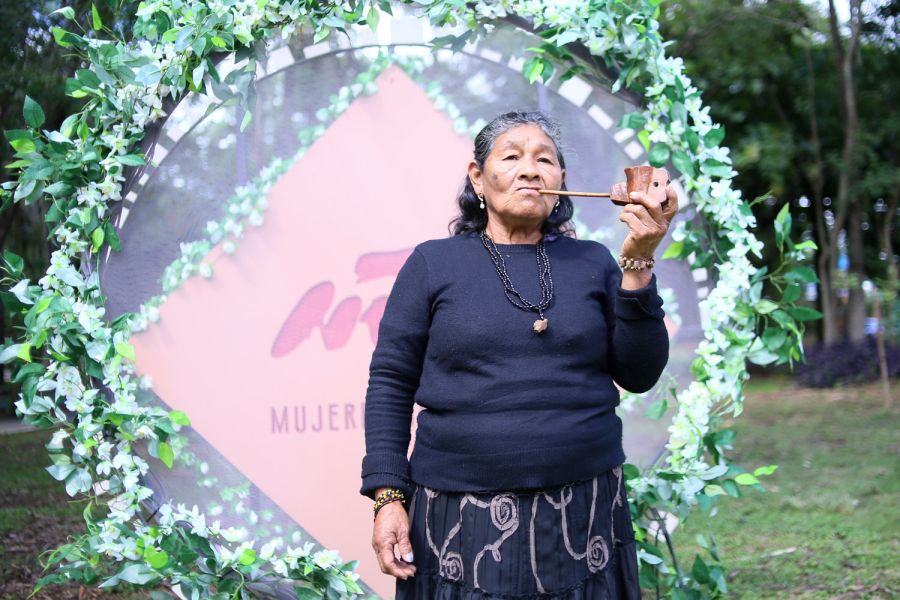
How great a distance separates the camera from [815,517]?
515cm

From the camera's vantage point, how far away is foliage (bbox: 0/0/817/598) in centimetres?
268

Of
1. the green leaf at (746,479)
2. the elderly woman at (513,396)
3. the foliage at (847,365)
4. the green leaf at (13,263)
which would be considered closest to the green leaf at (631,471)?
the green leaf at (746,479)

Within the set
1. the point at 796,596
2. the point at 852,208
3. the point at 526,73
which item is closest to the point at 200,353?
the point at 526,73

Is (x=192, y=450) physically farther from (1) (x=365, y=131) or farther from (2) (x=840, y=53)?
(2) (x=840, y=53)

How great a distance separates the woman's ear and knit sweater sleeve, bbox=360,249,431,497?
0.83 feet

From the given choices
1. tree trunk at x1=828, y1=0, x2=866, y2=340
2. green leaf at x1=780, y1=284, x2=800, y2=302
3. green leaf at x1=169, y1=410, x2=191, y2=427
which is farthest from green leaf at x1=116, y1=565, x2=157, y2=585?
tree trunk at x1=828, y1=0, x2=866, y2=340

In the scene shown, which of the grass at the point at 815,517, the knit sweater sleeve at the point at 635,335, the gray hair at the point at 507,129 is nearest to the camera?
the knit sweater sleeve at the point at 635,335

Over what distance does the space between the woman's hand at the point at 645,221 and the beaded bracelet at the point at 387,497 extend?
2.39 ft

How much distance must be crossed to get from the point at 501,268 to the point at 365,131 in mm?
1374

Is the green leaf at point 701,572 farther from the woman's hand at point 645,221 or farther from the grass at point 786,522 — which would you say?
the woman's hand at point 645,221

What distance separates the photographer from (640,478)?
2980mm

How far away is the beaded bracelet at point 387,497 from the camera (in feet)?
6.79

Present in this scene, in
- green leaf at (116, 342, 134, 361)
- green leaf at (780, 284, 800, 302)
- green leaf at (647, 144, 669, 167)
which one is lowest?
green leaf at (116, 342, 134, 361)

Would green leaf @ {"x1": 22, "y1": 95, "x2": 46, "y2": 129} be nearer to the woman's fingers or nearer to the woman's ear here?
the woman's ear
